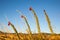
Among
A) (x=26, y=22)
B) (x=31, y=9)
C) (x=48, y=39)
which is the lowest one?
(x=48, y=39)

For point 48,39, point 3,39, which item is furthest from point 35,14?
point 3,39

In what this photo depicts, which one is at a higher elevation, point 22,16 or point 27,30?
point 22,16

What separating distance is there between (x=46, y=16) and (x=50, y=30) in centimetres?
62

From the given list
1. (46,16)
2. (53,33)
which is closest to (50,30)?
(53,33)

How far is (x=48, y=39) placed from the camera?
1112 centimetres

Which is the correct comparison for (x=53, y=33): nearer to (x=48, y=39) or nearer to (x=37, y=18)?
(x=37, y=18)

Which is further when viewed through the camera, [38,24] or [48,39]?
[48,39]

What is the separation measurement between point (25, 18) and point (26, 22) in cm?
20

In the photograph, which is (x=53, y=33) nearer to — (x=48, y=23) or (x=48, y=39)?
(x=48, y=23)

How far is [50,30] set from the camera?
7000 millimetres

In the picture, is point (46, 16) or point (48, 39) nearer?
point (46, 16)

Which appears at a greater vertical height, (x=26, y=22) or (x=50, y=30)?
(x=26, y=22)

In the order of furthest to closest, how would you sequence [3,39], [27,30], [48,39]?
1. [3,39]
2. [48,39]
3. [27,30]

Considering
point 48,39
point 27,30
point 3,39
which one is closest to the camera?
point 27,30
